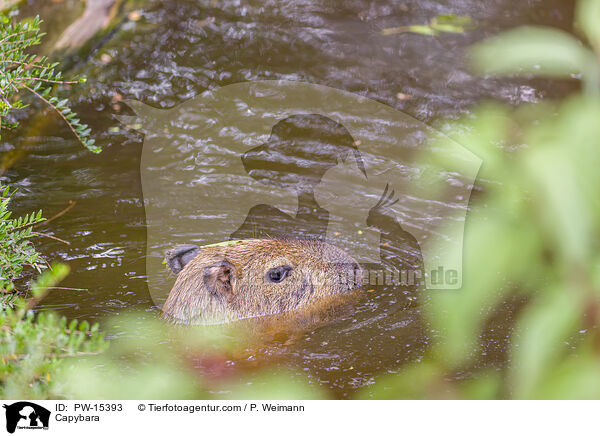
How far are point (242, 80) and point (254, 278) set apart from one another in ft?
10.2

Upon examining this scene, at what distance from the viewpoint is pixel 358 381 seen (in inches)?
128

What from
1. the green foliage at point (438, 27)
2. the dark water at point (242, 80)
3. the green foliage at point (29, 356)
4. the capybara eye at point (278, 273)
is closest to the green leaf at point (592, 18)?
the green foliage at point (29, 356)

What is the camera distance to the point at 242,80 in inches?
252

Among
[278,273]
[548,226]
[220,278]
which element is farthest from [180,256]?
[548,226]

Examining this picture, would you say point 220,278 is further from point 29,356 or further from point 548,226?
point 548,226

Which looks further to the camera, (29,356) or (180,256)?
(180,256)

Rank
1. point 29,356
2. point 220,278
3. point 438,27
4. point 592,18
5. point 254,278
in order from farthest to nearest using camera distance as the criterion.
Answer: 1. point 438,27
2. point 254,278
3. point 220,278
4. point 29,356
5. point 592,18

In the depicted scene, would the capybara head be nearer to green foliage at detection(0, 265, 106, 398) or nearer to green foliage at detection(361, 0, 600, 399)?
green foliage at detection(0, 265, 106, 398)

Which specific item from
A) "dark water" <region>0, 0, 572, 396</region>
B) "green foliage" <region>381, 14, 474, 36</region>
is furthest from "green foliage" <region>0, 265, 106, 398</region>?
"green foliage" <region>381, 14, 474, 36</region>

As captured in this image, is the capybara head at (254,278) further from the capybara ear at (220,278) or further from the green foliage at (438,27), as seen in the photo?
the green foliage at (438,27)

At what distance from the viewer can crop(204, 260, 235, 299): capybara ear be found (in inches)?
141

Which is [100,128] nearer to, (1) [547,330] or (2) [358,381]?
(2) [358,381]

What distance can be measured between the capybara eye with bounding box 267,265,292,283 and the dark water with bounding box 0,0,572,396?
428 millimetres

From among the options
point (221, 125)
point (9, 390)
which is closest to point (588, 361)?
point (9, 390)
